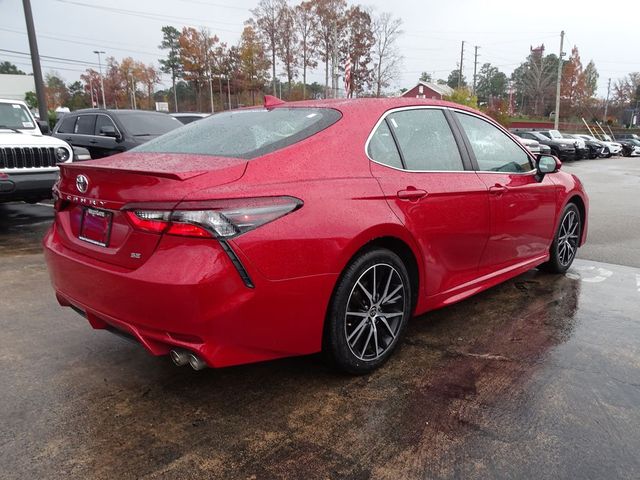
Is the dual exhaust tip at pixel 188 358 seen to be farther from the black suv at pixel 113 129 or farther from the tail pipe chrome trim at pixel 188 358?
the black suv at pixel 113 129

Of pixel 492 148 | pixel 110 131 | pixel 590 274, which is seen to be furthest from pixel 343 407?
pixel 110 131

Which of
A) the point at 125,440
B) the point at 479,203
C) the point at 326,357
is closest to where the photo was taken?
the point at 125,440

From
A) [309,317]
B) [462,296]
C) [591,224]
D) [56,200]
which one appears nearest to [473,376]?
[462,296]

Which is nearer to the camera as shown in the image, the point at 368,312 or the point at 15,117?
the point at 368,312

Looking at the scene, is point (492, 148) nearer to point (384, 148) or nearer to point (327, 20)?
point (384, 148)

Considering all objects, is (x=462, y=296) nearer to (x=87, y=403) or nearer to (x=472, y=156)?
(x=472, y=156)

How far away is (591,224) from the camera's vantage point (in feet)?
26.5

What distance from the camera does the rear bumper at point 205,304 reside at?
2.26m

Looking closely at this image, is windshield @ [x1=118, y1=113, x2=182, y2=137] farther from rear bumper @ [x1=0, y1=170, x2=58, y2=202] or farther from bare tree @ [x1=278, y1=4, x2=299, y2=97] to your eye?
bare tree @ [x1=278, y1=4, x2=299, y2=97]

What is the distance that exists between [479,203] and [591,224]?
552 cm

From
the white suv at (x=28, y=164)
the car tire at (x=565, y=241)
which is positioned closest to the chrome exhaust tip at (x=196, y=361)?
the car tire at (x=565, y=241)

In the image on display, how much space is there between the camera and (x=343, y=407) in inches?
106

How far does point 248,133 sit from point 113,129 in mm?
6910

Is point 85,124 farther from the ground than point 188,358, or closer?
farther from the ground
